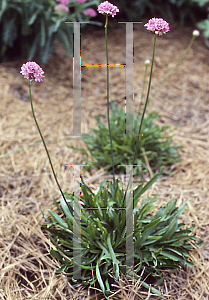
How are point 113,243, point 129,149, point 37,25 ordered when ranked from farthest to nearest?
point 37,25, point 129,149, point 113,243

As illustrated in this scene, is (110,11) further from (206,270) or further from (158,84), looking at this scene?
(158,84)

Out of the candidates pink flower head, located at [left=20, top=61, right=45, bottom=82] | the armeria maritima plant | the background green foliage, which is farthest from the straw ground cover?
pink flower head, located at [left=20, top=61, right=45, bottom=82]

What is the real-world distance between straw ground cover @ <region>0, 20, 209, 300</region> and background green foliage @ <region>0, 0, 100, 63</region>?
0.24m

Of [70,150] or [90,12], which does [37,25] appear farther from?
[70,150]

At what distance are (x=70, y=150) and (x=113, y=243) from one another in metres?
1.01

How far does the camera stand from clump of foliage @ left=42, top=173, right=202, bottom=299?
1.27 m

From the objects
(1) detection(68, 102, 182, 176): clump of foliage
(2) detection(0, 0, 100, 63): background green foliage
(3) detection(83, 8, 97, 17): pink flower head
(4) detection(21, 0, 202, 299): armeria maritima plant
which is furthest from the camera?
(2) detection(0, 0, 100, 63): background green foliage

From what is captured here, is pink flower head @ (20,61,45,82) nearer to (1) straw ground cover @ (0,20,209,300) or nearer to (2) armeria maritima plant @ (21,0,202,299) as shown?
(2) armeria maritima plant @ (21,0,202,299)

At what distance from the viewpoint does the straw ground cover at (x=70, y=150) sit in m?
1.34

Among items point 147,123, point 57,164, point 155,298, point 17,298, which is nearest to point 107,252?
point 155,298

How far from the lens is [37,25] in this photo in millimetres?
2771

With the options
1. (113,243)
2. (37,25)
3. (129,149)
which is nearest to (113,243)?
(113,243)

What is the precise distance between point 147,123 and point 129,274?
3.91 ft

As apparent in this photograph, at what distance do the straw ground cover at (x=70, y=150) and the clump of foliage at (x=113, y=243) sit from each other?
0.08 m
